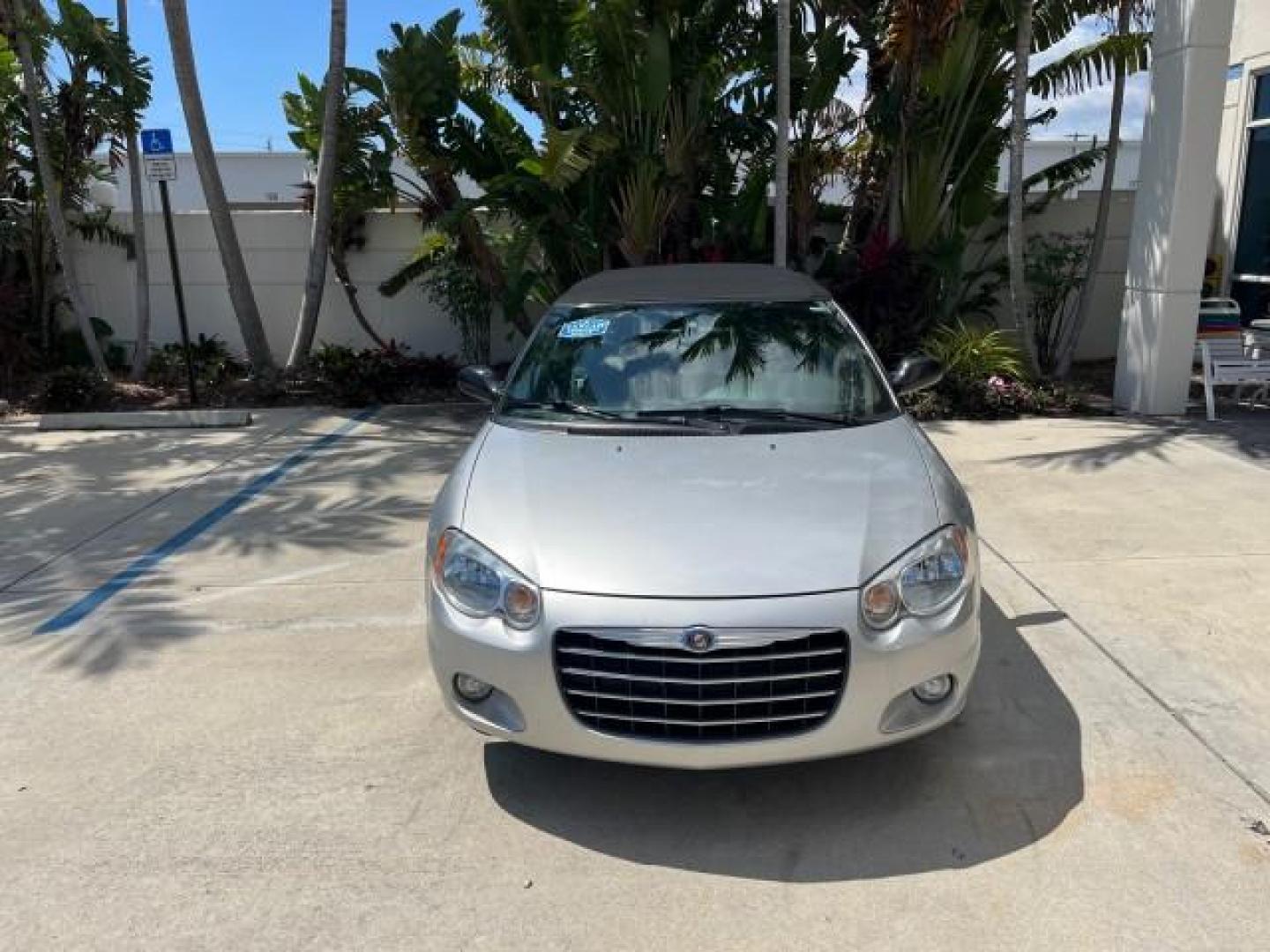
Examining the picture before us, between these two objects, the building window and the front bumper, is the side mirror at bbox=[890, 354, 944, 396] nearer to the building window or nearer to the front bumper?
the front bumper

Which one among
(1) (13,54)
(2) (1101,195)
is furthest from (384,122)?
(2) (1101,195)

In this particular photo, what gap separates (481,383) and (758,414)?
154 centimetres

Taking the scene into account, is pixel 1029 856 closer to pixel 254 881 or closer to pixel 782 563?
pixel 782 563

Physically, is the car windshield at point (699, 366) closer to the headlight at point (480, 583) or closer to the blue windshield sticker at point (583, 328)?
the blue windshield sticker at point (583, 328)

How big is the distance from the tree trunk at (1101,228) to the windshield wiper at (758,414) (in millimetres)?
Answer: 7625

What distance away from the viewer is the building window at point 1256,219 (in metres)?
11.5

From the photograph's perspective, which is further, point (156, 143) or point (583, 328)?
point (156, 143)

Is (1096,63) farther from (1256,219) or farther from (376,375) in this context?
(376,375)

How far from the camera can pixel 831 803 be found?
10.6 ft

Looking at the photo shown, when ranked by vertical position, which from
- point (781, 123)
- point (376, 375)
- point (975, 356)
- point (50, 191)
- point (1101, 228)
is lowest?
point (376, 375)

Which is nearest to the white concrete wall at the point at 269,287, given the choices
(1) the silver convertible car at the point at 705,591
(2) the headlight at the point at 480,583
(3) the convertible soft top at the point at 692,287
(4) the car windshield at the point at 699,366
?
(3) the convertible soft top at the point at 692,287

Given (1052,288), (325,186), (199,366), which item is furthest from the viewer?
(199,366)

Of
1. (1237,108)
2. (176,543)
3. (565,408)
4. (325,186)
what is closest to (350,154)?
(325,186)

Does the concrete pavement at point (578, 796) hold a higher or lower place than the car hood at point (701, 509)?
lower
